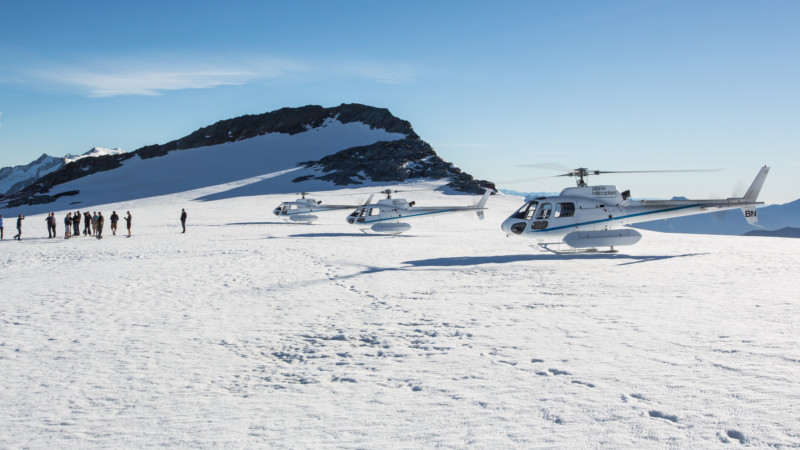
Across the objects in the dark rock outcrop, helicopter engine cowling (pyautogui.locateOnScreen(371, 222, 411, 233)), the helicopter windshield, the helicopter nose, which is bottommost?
helicopter engine cowling (pyautogui.locateOnScreen(371, 222, 411, 233))

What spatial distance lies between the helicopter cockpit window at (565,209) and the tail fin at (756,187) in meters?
6.31

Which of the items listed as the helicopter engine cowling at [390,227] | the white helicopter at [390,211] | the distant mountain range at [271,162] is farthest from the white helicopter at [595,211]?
the distant mountain range at [271,162]

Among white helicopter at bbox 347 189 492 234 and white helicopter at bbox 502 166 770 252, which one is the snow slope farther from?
Result: white helicopter at bbox 502 166 770 252

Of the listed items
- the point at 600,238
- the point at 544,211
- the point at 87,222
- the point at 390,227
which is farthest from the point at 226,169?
the point at 600,238

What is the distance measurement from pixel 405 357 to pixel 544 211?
1275 cm

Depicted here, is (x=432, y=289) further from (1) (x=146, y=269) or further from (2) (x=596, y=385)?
(1) (x=146, y=269)

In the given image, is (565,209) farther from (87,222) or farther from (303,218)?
(87,222)

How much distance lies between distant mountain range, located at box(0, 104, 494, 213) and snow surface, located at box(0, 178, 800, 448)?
5640cm

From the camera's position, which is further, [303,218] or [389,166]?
[389,166]

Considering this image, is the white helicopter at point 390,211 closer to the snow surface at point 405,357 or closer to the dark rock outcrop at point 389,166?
the snow surface at point 405,357

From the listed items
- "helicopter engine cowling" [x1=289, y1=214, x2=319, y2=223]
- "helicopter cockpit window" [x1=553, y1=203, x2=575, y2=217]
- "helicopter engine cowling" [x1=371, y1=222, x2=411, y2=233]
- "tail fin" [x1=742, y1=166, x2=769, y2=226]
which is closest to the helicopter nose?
"helicopter cockpit window" [x1=553, y1=203, x2=575, y2=217]

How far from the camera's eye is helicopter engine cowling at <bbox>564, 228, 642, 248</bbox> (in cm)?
Result: 1789

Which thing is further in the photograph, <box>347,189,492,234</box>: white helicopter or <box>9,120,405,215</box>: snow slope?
<box>9,120,405,215</box>: snow slope

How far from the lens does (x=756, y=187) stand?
18.7m
